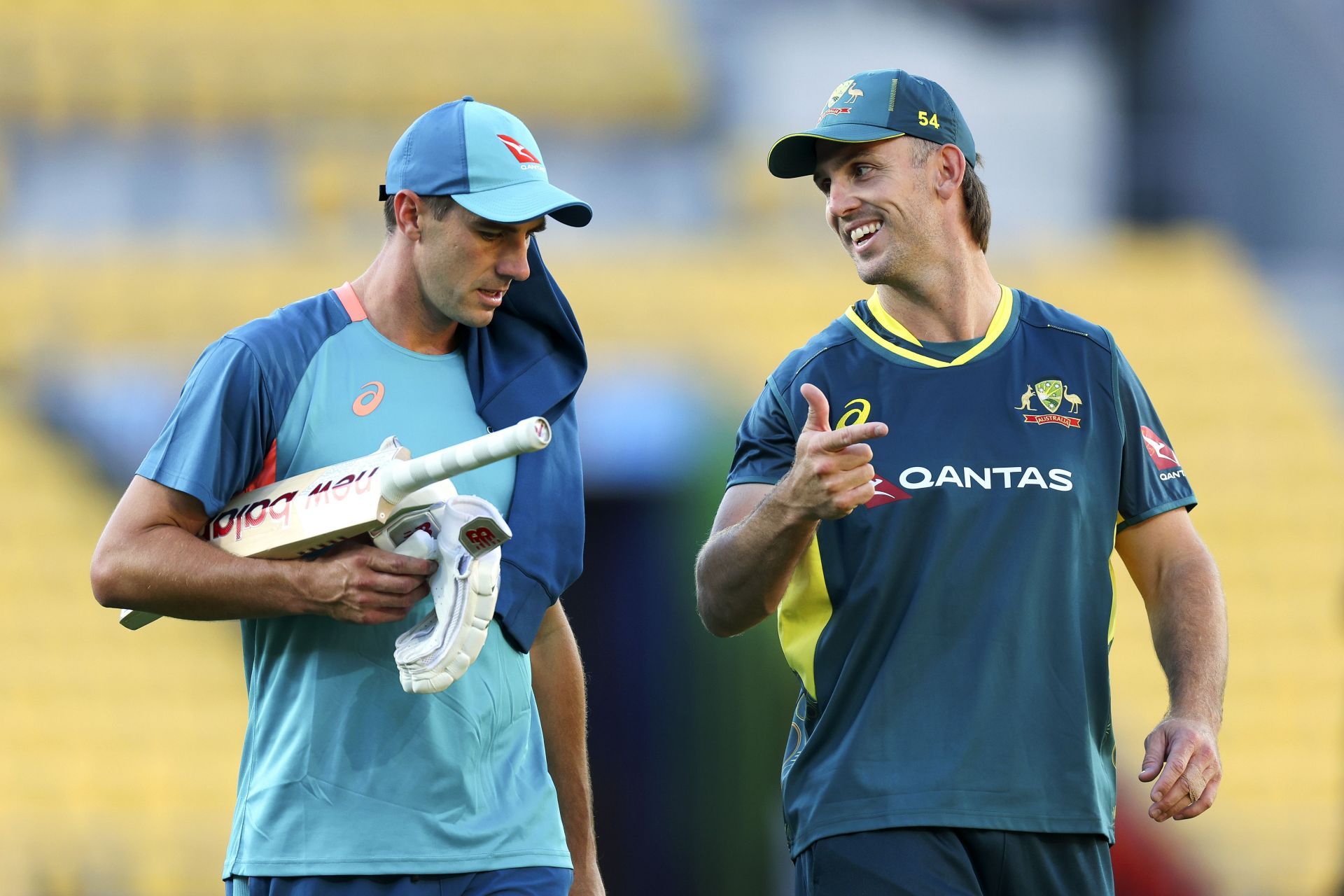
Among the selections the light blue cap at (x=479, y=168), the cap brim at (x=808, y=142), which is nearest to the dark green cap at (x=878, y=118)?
the cap brim at (x=808, y=142)

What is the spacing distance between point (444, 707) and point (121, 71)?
36.0 ft

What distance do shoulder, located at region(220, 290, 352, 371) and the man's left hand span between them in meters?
1.53

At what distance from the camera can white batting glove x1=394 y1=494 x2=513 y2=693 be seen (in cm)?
281

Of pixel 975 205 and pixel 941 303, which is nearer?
pixel 941 303

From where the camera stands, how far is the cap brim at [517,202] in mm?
3070

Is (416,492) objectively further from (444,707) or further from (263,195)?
(263,195)

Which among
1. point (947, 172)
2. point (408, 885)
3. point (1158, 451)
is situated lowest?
point (408, 885)

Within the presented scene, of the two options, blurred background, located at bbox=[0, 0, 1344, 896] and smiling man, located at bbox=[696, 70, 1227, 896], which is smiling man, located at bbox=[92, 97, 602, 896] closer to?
smiling man, located at bbox=[696, 70, 1227, 896]

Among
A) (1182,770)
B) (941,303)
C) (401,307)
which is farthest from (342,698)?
(1182,770)

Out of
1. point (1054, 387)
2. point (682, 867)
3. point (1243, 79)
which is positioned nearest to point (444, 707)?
point (1054, 387)

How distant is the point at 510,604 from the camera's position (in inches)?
124

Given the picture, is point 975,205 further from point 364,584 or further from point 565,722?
point 364,584

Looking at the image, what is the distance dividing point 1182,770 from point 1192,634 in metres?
0.31

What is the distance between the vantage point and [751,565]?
2967mm
